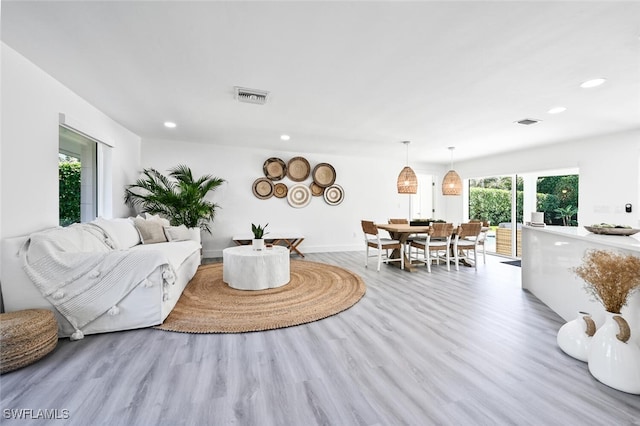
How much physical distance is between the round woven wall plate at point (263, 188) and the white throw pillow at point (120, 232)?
256 cm

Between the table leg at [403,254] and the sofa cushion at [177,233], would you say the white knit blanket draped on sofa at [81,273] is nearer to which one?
the sofa cushion at [177,233]

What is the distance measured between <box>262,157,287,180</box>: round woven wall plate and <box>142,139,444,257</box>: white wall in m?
0.12

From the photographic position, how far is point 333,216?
6609 millimetres

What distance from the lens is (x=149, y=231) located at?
12.7 feet

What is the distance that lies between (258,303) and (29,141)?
253cm

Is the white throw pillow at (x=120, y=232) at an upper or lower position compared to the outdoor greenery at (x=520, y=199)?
lower

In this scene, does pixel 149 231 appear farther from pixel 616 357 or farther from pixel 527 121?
pixel 527 121

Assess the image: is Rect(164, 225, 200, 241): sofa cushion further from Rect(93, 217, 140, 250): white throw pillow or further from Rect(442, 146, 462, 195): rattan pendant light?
Rect(442, 146, 462, 195): rattan pendant light

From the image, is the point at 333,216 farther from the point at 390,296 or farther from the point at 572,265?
the point at 572,265

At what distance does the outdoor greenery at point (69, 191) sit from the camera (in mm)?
3016

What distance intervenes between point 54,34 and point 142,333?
2368 mm

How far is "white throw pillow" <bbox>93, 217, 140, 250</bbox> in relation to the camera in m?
3.07

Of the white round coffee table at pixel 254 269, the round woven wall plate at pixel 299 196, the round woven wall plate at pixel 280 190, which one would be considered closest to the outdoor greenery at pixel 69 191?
the white round coffee table at pixel 254 269

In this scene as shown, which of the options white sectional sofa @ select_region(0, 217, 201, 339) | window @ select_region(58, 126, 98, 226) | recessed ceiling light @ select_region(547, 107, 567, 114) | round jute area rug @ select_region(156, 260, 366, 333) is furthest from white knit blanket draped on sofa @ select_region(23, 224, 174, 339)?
recessed ceiling light @ select_region(547, 107, 567, 114)
